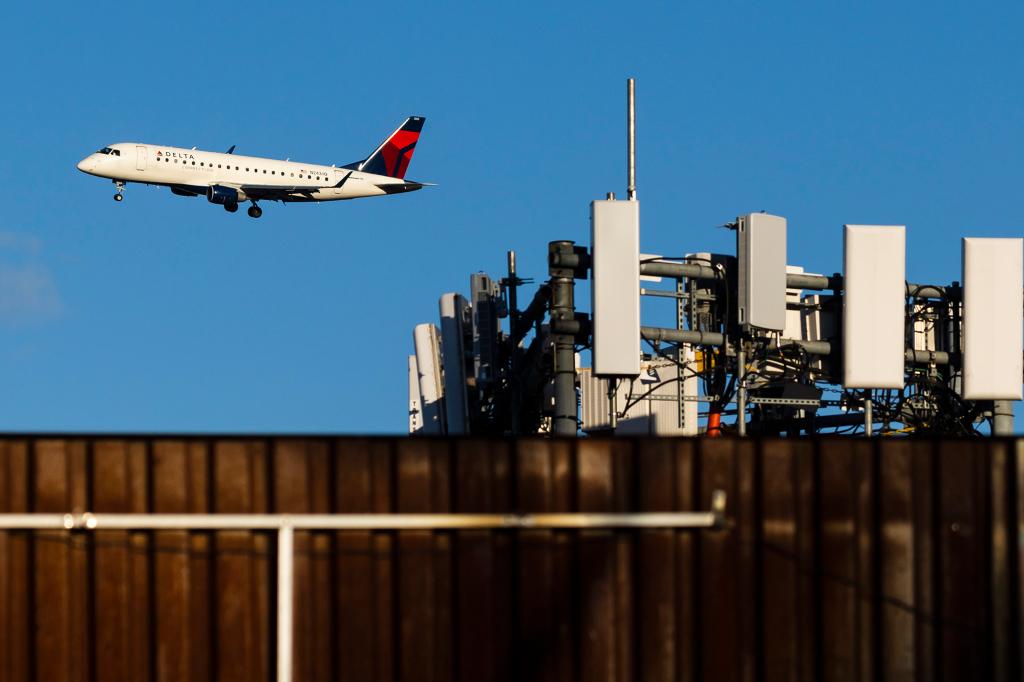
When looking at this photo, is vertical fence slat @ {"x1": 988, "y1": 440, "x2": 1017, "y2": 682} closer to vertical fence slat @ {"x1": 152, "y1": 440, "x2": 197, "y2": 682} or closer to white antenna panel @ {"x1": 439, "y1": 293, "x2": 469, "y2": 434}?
vertical fence slat @ {"x1": 152, "y1": 440, "x2": 197, "y2": 682}

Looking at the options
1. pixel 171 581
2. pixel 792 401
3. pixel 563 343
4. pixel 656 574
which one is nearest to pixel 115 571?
pixel 171 581

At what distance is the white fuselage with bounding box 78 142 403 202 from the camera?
269 ft

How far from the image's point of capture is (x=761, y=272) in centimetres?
3353

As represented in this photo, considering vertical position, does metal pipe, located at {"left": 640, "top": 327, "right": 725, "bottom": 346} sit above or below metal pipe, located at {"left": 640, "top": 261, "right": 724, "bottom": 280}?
below

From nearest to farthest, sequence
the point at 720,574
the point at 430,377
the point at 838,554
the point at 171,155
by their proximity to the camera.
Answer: the point at 720,574 < the point at 838,554 < the point at 430,377 < the point at 171,155

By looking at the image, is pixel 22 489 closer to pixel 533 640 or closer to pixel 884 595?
pixel 533 640

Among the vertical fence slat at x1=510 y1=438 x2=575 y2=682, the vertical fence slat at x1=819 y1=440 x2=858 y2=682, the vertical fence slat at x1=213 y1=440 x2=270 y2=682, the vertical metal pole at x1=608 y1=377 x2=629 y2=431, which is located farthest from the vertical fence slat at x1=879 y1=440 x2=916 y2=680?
the vertical metal pole at x1=608 y1=377 x2=629 y2=431

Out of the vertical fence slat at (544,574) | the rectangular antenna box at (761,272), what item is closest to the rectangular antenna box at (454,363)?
the rectangular antenna box at (761,272)

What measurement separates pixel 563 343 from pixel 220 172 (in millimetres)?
55738

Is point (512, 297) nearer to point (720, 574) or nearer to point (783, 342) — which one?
point (783, 342)

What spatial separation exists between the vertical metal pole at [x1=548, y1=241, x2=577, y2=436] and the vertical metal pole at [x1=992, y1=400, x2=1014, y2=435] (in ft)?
31.5

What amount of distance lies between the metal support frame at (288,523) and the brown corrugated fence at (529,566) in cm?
15

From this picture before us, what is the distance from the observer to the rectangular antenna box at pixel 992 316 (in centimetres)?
3434

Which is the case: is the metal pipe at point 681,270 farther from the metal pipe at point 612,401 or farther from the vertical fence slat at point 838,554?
the vertical fence slat at point 838,554
